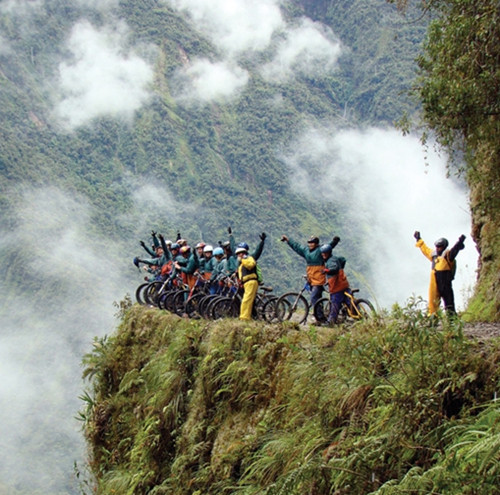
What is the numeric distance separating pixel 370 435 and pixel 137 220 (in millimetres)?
130903

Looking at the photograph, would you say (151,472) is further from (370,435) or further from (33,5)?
(33,5)

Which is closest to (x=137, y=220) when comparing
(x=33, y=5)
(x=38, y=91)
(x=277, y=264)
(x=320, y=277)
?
(x=277, y=264)

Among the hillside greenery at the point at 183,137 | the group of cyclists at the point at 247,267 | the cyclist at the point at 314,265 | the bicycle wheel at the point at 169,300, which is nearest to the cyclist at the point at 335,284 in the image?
the group of cyclists at the point at 247,267

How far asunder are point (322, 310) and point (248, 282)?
1509 mm

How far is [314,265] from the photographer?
13.4 meters

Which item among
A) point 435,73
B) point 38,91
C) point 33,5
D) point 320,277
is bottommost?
point 320,277

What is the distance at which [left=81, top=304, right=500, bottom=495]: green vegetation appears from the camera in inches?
241

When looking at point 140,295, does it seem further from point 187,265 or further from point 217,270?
point 217,270

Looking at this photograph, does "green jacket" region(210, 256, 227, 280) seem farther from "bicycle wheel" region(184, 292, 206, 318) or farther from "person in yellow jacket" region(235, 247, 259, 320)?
"person in yellow jacket" region(235, 247, 259, 320)

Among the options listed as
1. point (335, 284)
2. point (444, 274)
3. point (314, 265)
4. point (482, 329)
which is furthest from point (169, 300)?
point (482, 329)

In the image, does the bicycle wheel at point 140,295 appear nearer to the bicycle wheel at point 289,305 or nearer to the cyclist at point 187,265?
the cyclist at point 187,265

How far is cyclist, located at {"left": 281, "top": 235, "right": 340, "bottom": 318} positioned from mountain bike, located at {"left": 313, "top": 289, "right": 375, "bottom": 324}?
0.53 ft

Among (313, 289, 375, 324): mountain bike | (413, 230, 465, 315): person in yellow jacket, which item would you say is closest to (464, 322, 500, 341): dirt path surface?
(413, 230, 465, 315): person in yellow jacket

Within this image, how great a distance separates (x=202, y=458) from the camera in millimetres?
9938
